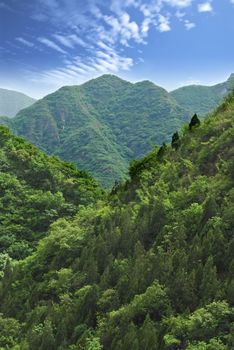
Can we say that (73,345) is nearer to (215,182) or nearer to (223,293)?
(223,293)

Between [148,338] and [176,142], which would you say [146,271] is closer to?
[148,338]

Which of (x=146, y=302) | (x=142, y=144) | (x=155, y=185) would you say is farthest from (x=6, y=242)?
(x=142, y=144)

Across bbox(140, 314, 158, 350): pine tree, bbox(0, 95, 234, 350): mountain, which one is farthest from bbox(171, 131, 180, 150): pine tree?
bbox(140, 314, 158, 350): pine tree

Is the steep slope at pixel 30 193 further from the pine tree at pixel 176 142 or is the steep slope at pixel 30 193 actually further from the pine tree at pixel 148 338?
the pine tree at pixel 148 338

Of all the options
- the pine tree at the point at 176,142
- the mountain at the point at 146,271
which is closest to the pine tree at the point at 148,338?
the mountain at the point at 146,271

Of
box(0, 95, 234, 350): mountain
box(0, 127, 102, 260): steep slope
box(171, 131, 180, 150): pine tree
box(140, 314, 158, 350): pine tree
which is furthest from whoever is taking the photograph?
box(0, 127, 102, 260): steep slope

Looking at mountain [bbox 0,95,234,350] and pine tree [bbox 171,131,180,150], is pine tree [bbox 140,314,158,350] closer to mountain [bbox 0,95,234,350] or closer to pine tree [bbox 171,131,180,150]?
mountain [bbox 0,95,234,350]

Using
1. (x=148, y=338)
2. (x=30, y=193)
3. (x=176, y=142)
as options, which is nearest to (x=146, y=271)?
(x=148, y=338)
